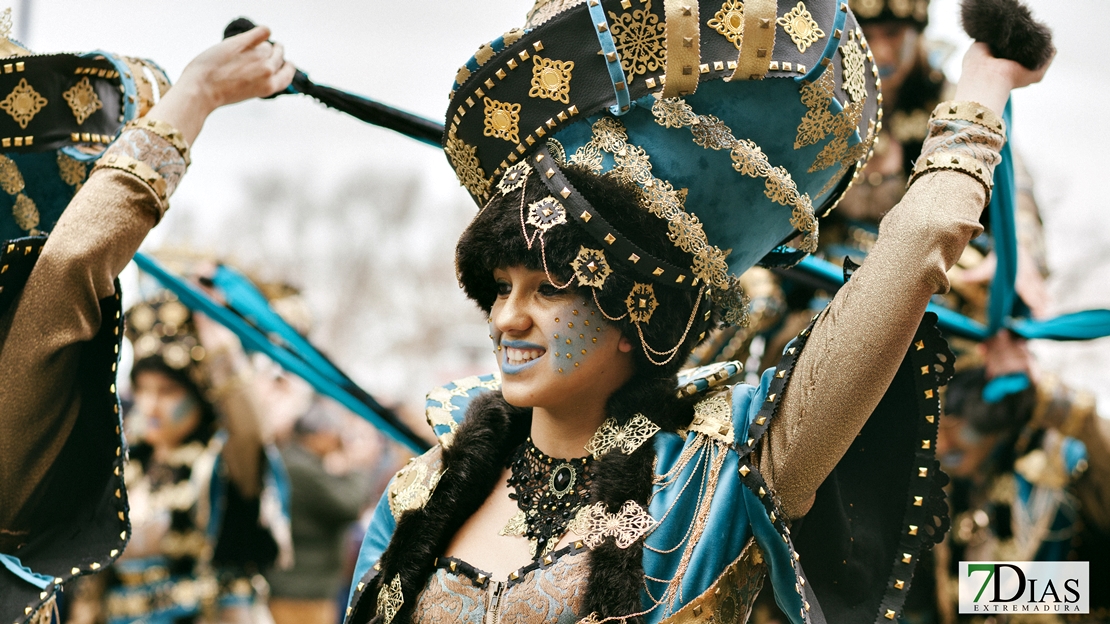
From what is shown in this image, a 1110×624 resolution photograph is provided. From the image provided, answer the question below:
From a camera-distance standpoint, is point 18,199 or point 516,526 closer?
point 516,526

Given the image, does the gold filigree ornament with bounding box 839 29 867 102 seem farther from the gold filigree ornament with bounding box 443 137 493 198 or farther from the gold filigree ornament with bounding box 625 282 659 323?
the gold filigree ornament with bounding box 443 137 493 198

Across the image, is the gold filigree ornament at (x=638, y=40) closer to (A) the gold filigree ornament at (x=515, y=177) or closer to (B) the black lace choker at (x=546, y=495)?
(A) the gold filigree ornament at (x=515, y=177)

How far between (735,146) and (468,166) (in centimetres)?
61

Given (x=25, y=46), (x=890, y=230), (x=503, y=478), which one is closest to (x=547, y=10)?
(x=890, y=230)

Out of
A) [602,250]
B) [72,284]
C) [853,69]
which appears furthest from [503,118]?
[72,284]

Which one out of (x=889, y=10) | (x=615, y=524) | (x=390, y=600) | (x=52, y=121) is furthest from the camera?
(x=889, y=10)

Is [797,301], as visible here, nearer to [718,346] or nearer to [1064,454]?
[718,346]

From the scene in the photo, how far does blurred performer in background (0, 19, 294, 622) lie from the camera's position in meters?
2.61

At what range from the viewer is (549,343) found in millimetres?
2318

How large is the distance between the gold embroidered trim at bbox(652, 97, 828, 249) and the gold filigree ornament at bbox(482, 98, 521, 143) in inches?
11.9

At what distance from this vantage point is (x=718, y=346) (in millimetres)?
4414

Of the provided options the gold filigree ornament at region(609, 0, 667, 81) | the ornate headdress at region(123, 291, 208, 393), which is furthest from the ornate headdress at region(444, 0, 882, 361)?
the ornate headdress at region(123, 291, 208, 393)

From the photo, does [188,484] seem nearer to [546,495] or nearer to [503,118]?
[546,495]

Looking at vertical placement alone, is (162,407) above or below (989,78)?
below
